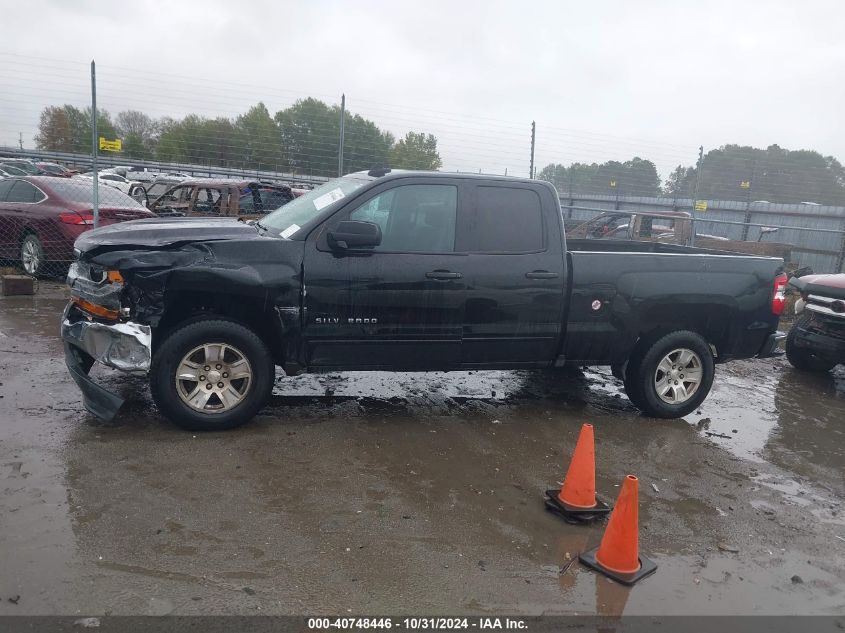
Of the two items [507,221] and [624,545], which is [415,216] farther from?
[624,545]

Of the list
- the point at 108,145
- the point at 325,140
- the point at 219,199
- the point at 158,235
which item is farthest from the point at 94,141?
the point at 158,235

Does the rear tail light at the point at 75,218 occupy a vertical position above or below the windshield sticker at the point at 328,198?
below

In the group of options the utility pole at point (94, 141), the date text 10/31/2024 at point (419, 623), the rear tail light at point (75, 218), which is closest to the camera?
the date text 10/31/2024 at point (419, 623)

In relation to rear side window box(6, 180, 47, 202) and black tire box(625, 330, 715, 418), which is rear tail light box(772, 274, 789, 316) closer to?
black tire box(625, 330, 715, 418)

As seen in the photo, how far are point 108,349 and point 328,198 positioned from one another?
1.95m

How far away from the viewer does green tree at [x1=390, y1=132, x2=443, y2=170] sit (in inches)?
551

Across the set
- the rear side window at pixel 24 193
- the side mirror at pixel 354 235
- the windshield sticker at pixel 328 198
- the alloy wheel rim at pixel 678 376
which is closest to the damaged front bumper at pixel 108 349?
the side mirror at pixel 354 235

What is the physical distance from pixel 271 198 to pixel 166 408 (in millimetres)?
9252

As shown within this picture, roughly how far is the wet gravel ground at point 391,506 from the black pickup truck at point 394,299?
47 cm

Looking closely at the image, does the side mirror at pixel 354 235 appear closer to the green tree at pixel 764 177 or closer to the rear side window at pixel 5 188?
the rear side window at pixel 5 188

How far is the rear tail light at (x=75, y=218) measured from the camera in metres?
9.38

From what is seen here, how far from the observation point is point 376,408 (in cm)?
555

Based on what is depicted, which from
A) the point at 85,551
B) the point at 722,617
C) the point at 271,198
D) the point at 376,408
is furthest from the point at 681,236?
the point at 85,551

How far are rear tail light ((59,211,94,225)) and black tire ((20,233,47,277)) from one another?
1.84 ft
